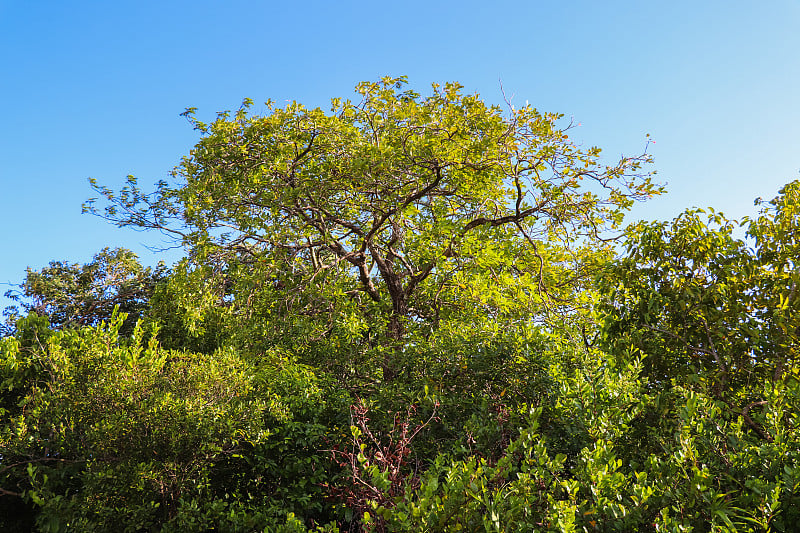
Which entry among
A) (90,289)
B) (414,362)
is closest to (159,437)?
(414,362)

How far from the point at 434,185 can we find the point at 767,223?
5.96 meters

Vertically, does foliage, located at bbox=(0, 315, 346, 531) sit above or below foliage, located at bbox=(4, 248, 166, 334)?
below

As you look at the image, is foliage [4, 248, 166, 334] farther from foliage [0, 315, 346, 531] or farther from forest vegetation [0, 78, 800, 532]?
foliage [0, 315, 346, 531]

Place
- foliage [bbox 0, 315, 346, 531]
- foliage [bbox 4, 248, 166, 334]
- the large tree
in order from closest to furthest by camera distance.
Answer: foliage [bbox 0, 315, 346, 531] → the large tree → foliage [bbox 4, 248, 166, 334]

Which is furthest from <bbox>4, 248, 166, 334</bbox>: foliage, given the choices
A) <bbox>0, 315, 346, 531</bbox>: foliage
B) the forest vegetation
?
<bbox>0, 315, 346, 531</bbox>: foliage

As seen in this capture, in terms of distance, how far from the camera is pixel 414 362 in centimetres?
792

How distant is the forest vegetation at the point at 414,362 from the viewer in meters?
4.41

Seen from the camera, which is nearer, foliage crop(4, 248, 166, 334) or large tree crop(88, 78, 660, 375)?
large tree crop(88, 78, 660, 375)

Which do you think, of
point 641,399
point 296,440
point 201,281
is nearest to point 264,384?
point 296,440

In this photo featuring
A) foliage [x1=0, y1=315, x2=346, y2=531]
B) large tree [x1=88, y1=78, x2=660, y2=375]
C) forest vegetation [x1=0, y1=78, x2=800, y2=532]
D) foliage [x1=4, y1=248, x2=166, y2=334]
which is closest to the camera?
forest vegetation [x1=0, y1=78, x2=800, y2=532]

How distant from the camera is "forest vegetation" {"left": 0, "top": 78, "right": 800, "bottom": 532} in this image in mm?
4406

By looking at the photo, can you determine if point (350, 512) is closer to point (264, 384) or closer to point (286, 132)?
point (264, 384)

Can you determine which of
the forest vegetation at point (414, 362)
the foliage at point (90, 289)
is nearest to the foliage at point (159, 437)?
the forest vegetation at point (414, 362)

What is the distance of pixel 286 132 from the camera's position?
11.2 m
